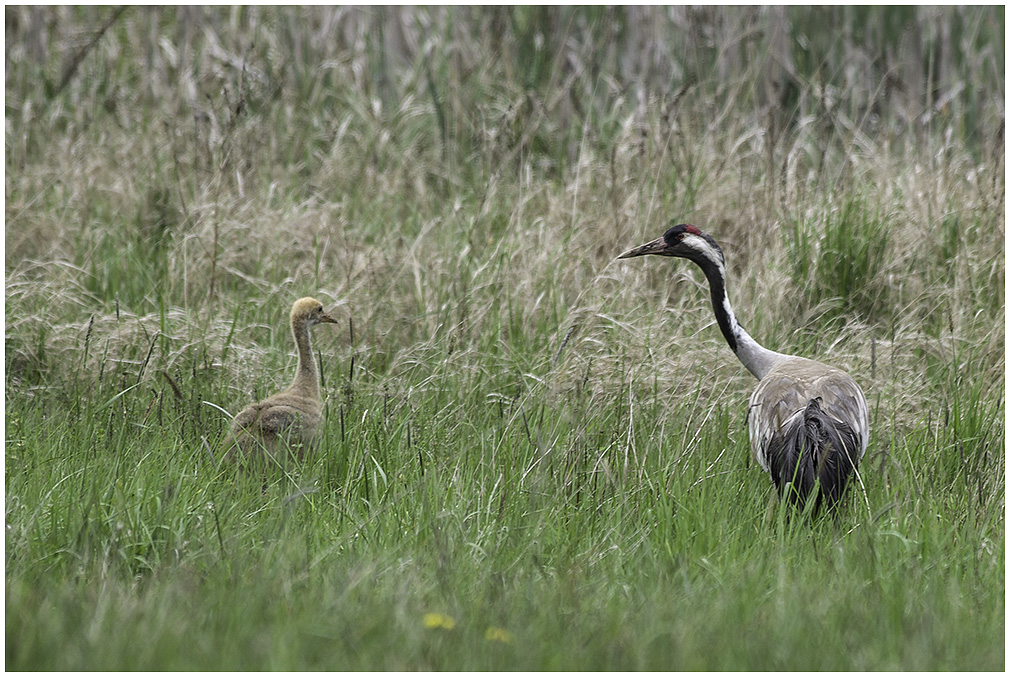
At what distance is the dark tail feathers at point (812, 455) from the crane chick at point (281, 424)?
193 cm

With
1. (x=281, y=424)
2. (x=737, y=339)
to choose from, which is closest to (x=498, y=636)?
(x=281, y=424)

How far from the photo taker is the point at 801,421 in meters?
4.31

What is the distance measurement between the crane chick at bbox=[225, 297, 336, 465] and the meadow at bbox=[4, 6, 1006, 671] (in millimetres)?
114

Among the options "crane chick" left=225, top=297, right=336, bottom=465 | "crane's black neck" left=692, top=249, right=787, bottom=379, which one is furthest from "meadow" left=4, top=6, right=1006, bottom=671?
"crane's black neck" left=692, top=249, right=787, bottom=379

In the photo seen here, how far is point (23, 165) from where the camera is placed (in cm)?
789

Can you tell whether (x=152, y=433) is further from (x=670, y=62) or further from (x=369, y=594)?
(x=670, y=62)

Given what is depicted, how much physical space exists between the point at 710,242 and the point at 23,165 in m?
5.24

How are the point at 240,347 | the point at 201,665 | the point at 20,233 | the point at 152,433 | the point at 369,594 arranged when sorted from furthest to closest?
1. the point at 20,233
2. the point at 240,347
3. the point at 152,433
4. the point at 369,594
5. the point at 201,665

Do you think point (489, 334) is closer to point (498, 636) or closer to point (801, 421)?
point (801, 421)

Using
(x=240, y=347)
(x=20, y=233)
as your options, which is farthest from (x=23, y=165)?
(x=240, y=347)

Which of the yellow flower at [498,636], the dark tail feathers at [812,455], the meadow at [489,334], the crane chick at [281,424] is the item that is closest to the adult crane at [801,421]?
the dark tail feathers at [812,455]

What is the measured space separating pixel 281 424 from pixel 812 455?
218cm

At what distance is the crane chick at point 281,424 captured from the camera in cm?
454

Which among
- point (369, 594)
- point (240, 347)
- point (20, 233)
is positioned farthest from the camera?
point (20, 233)
